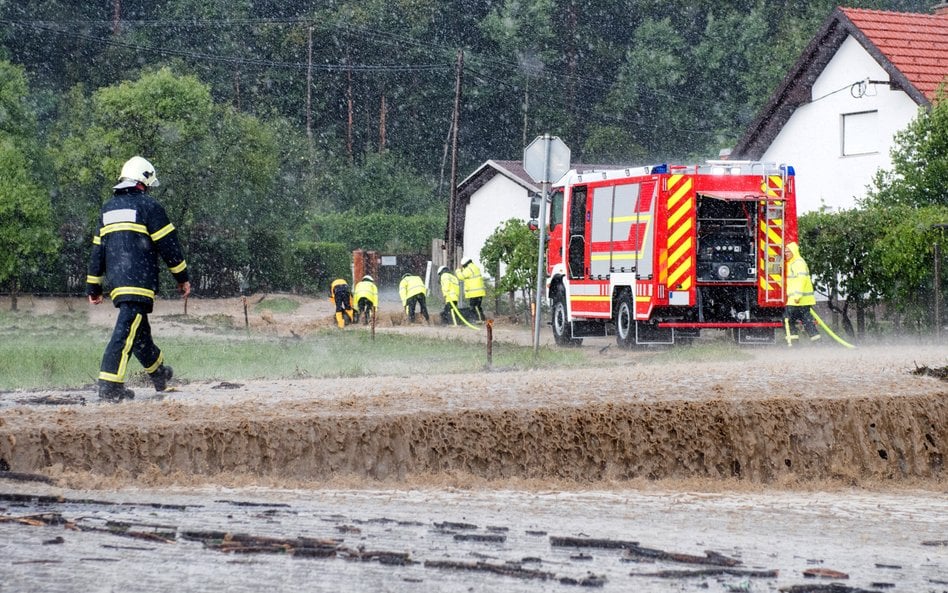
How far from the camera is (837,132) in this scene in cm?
3155

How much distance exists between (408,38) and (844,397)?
62.2m

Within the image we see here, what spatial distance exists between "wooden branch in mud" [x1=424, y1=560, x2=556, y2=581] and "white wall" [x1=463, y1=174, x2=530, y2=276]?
41.4 meters

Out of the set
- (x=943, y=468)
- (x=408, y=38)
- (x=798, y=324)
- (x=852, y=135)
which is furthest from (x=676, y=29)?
(x=943, y=468)

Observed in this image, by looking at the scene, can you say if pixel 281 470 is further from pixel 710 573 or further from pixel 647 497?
pixel 710 573

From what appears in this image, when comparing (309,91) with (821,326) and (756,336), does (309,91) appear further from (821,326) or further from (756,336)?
(756,336)

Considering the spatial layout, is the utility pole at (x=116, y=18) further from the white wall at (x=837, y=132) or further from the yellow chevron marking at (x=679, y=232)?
the yellow chevron marking at (x=679, y=232)

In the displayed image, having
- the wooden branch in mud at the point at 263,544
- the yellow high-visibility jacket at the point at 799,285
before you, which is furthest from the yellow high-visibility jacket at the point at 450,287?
the wooden branch in mud at the point at 263,544

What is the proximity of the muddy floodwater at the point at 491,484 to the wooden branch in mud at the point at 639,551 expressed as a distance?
0.05 feet

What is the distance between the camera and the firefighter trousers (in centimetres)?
1012

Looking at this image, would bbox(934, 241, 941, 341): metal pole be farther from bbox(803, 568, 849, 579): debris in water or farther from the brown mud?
bbox(803, 568, 849, 579): debris in water

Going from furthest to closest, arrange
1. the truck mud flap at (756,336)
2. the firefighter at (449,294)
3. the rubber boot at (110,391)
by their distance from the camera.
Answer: the firefighter at (449,294)
the truck mud flap at (756,336)
the rubber boot at (110,391)

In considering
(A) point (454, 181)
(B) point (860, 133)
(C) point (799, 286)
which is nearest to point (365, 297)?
(C) point (799, 286)

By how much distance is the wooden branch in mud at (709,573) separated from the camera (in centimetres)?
560

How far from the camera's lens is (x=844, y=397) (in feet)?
31.7
